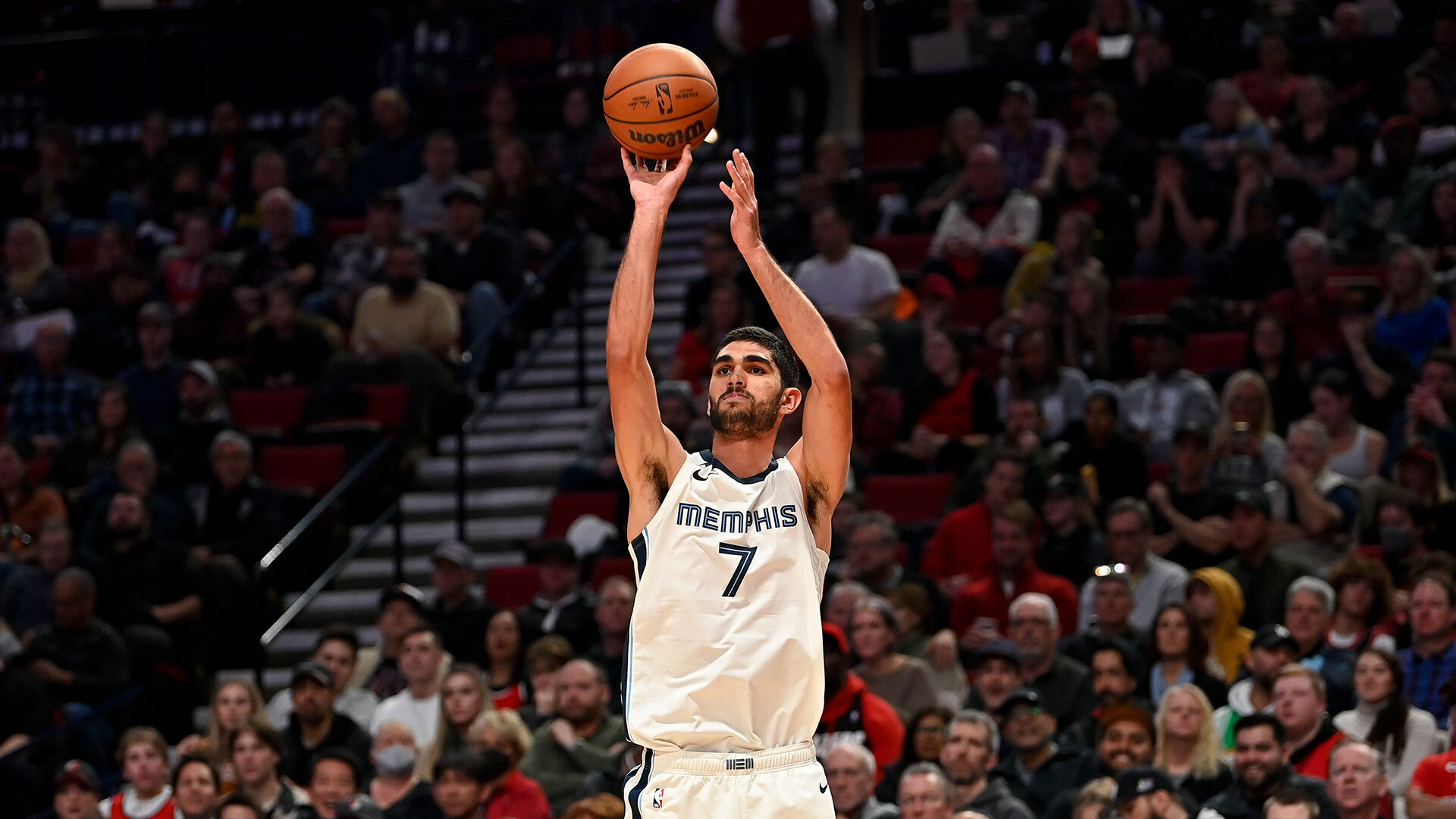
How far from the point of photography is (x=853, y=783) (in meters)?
8.59

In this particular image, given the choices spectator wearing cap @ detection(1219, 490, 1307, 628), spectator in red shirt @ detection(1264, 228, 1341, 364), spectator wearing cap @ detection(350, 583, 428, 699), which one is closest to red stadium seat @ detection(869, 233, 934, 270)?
spectator in red shirt @ detection(1264, 228, 1341, 364)

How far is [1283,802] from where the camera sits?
774 centimetres

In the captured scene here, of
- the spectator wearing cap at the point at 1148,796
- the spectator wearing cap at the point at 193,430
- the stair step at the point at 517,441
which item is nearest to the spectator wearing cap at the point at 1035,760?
the spectator wearing cap at the point at 1148,796

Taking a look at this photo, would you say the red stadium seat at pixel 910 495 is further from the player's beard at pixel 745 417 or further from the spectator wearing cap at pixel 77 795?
the player's beard at pixel 745 417

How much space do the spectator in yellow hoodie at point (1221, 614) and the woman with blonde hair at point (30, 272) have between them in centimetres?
904

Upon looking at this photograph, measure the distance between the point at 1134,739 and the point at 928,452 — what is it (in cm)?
332

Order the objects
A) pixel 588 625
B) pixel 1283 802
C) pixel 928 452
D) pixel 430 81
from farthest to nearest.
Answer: pixel 430 81, pixel 928 452, pixel 588 625, pixel 1283 802

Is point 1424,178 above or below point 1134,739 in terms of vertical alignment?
above

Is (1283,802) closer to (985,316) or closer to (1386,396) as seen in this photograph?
(1386,396)

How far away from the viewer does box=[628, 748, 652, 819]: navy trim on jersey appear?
5176 mm

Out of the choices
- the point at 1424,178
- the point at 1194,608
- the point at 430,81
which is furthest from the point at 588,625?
the point at 430,81

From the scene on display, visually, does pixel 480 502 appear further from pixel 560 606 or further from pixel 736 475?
pixel 736 475

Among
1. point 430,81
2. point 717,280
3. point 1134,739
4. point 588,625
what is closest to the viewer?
point 1134,739

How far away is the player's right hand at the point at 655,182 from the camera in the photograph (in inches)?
212
